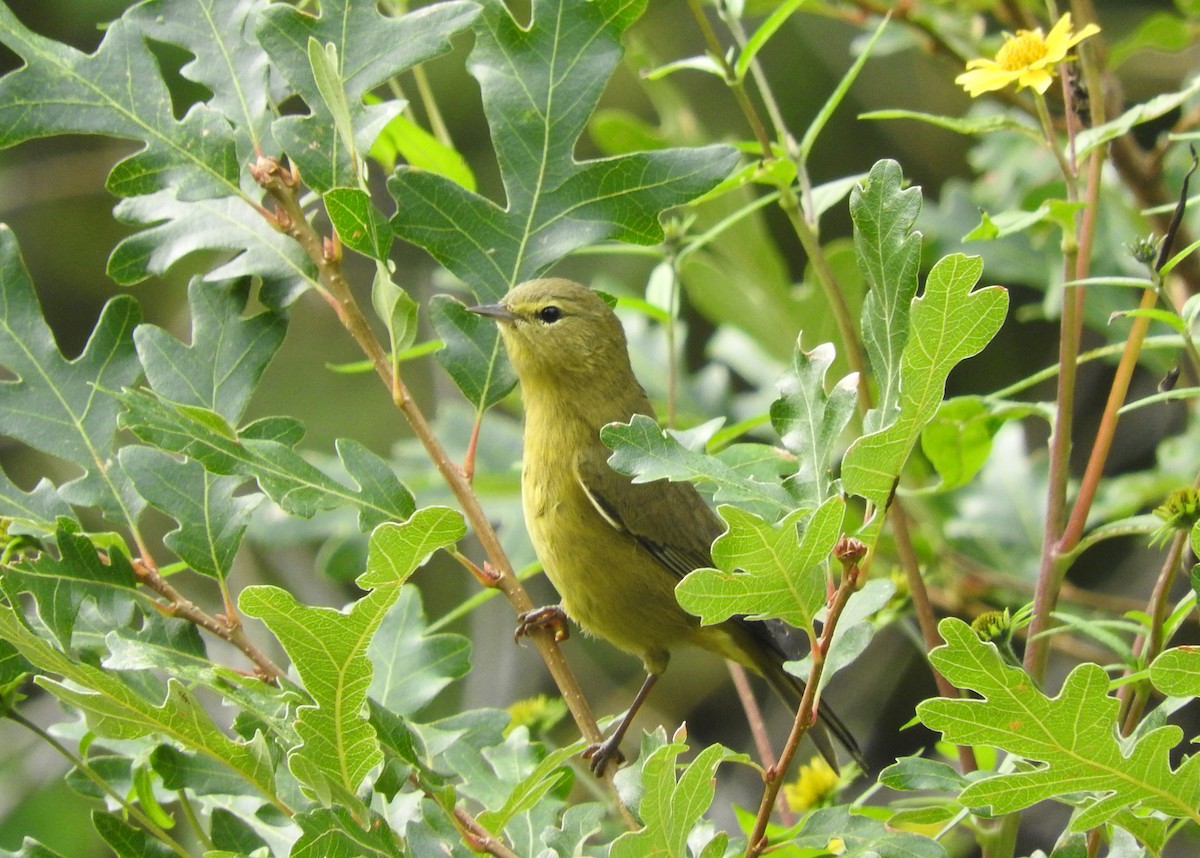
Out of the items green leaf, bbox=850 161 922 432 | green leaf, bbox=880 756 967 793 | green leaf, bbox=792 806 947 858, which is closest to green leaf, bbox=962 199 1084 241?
green leaf, bbox=850 161 922 432

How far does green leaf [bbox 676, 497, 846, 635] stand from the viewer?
171 cm

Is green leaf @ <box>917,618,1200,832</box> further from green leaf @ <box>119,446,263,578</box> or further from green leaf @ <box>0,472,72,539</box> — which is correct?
green leaf @ <box>0,472,72,539</box>

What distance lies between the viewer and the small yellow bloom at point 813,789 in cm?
278

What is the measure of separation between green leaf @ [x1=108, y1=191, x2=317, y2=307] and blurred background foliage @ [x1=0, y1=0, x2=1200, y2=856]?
62 centimetres

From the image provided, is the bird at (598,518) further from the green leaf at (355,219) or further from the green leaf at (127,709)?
the green leaf at (127,709)

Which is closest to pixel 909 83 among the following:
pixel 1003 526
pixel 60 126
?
pixel 1003 526

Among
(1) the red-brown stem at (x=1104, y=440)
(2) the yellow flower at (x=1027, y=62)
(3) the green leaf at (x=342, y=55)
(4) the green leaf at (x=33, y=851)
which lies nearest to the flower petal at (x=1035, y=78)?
(2) the yellow flower at (x=1027, y=62)

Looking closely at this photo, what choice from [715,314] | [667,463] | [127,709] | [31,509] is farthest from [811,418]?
[715,314]

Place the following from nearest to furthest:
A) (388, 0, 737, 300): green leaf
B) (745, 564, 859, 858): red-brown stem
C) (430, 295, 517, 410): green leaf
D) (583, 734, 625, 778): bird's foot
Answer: (745, 564, 859, 858): red-brown stem
(388, 0, 737, 300): green leaf
(430, 295, 517, 410): green leaf
(583, 734, 625, 778): bird's foot

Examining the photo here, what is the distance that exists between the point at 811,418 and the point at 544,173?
3.00ft

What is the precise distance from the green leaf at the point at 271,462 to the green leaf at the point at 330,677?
0.35m

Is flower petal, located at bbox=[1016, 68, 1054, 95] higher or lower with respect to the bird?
higher

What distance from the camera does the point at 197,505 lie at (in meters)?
2.41

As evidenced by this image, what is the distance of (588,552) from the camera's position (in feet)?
11.4
